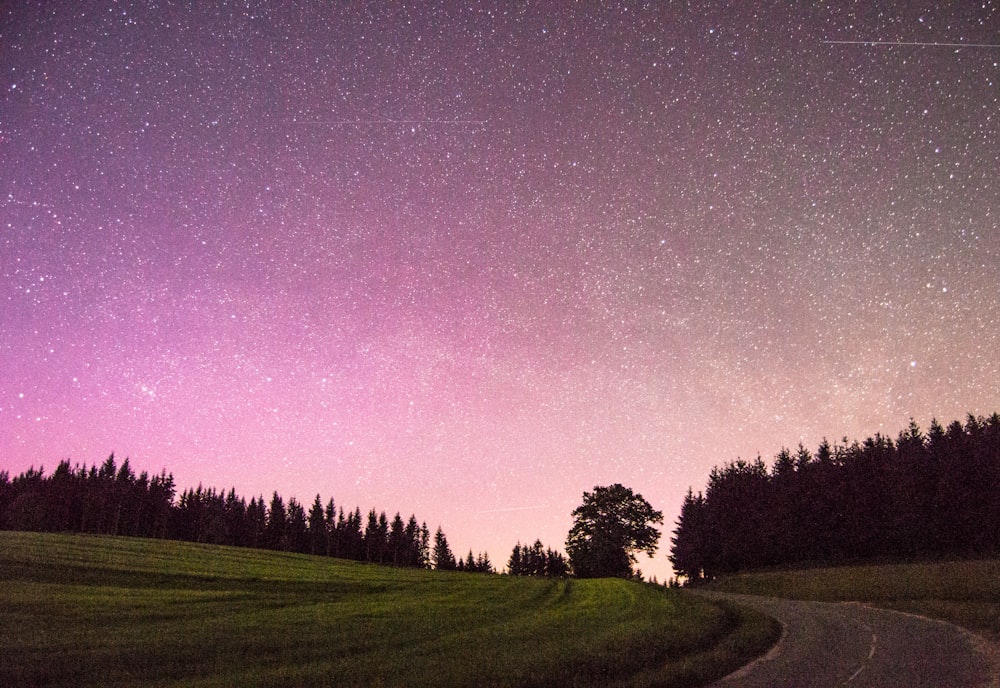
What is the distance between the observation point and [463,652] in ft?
60.1

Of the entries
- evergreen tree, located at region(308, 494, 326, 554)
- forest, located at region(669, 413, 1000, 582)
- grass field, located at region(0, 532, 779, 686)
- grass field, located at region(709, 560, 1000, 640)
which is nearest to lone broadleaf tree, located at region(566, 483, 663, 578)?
forest, located at region(669, 413, 1000, 582)

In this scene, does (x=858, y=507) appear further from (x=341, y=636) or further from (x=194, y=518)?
(x=194, y=518)

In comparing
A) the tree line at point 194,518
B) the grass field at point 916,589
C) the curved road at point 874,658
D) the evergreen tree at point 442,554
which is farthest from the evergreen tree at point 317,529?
the curved road at point 874,658

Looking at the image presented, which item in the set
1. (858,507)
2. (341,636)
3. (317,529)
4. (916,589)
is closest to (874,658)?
(341,636)

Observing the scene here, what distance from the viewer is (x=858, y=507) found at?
3150 inches

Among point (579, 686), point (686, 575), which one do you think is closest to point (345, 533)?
point (686, 575)

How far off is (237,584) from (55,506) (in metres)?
123

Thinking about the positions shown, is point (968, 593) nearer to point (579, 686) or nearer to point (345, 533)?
point (579, 686)

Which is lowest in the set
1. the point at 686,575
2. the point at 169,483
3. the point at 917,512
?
the point at 686,575

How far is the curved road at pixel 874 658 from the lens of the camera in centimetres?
1442

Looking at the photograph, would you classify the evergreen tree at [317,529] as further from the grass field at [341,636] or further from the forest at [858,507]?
the grass field at [341,636]

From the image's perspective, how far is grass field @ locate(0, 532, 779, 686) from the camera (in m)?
15.2

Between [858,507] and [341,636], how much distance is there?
8118cm

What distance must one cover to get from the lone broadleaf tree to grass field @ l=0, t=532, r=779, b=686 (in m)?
56.6
